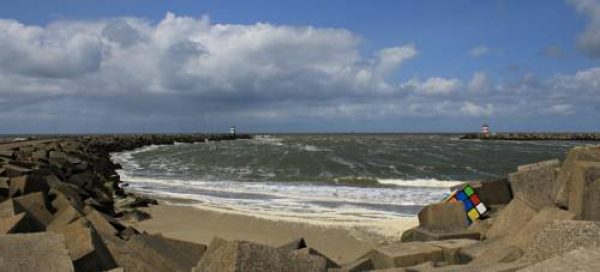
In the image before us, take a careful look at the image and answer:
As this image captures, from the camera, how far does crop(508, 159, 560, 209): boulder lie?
20.0 feet

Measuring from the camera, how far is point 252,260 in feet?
10.8

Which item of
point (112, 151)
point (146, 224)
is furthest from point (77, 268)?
point (112, 151)

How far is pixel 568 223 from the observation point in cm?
349

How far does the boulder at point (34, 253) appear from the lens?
10.6 ft

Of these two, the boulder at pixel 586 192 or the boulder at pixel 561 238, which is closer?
the boulder at pixel 561 238

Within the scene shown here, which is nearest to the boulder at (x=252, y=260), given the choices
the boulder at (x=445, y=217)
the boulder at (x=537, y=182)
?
the boulder at (x=537, y=182)

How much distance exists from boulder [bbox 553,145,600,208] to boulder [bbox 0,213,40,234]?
4833 millimetres

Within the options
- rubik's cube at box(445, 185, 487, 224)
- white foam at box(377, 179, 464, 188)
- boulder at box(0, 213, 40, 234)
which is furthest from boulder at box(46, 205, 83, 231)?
white foam at box(377, 179, 464, 188)

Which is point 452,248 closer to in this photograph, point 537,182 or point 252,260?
point 537,182

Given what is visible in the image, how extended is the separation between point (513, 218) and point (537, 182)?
1083mm

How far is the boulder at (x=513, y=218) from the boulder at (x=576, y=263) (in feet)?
8.31

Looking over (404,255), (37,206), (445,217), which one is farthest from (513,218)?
(37,206)

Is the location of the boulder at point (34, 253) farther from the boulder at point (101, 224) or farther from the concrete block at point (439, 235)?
the concrete block at point (439, 235)

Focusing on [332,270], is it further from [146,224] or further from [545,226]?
[146,224]
